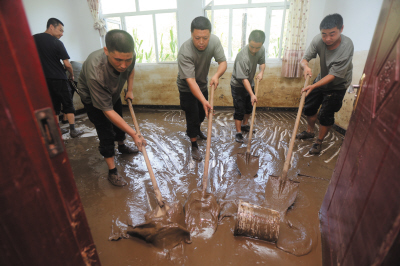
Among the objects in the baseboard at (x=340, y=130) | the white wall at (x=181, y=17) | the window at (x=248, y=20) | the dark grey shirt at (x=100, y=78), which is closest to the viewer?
the dark grey shirt at (x=100, y=78)

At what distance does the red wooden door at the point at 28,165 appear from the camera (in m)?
0.54

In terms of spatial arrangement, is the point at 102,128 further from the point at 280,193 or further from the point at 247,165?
the point at 280,193

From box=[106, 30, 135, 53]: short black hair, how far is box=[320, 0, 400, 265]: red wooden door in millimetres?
1712

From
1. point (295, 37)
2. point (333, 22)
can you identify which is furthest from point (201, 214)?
point (295, 37)

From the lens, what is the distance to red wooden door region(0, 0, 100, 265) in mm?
536

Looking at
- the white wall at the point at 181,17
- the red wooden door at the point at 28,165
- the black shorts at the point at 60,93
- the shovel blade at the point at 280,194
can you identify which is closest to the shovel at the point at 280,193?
the shovel blade at the point at 280,194

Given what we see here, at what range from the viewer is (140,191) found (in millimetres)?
2148

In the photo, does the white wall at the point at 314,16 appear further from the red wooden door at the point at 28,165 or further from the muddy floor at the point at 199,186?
the red wooden door at the point at 28,165

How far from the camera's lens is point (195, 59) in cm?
244

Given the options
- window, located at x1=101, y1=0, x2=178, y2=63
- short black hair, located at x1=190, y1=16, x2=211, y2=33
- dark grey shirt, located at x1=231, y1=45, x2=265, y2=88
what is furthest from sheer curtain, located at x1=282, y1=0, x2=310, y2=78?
short black hair, located at x1=190, y1=16, x2=211, y2=33

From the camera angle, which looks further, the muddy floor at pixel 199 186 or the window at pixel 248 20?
the window at pixel 248 20

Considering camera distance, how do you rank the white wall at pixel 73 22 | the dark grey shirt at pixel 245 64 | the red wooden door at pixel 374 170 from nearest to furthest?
the red wooden door at pixel 374 170, the dark grey shirt at pixel 245 64, the white wall at pixel 73 22

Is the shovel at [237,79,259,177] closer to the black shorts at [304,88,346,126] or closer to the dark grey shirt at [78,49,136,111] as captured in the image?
the black shorts at [304,88,346,126]

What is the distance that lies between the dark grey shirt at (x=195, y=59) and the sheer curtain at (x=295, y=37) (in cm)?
282
